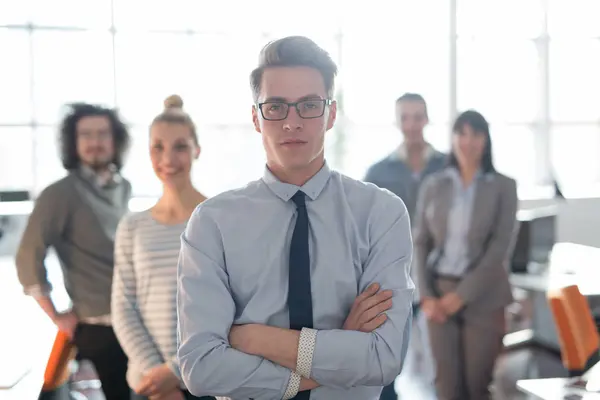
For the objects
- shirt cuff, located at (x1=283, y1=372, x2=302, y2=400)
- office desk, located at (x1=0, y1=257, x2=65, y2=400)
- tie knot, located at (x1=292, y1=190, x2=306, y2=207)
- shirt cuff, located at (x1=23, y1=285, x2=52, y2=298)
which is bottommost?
office desk, located at (x1=0, y1=257, x2=65, y2=400)

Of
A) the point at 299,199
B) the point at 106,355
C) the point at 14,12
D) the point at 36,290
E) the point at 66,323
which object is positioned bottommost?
the point at 106,355

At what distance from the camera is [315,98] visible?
154 cm

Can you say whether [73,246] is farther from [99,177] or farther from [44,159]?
[44,159]

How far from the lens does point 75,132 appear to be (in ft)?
9.64

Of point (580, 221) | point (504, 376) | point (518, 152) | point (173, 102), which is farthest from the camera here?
point (518, 152)

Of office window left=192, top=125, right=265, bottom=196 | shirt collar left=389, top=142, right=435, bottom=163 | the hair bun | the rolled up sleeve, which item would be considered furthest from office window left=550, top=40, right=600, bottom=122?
the rolled up sleeve

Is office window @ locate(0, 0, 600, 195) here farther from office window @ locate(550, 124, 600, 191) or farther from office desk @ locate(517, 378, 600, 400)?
office desk @ locate(517, 378, 600, 400)

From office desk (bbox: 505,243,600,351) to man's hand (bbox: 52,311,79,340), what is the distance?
3.08 m

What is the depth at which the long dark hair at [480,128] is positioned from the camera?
139 inches

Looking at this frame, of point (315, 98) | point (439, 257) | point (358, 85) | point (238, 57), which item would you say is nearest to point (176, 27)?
point (238, 57)

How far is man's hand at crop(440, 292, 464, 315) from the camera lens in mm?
3408

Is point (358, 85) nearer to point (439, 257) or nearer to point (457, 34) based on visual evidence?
point (457, 34)

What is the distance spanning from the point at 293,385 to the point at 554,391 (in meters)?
1.28

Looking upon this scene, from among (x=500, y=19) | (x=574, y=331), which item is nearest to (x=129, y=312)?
(x=574, y=331)
